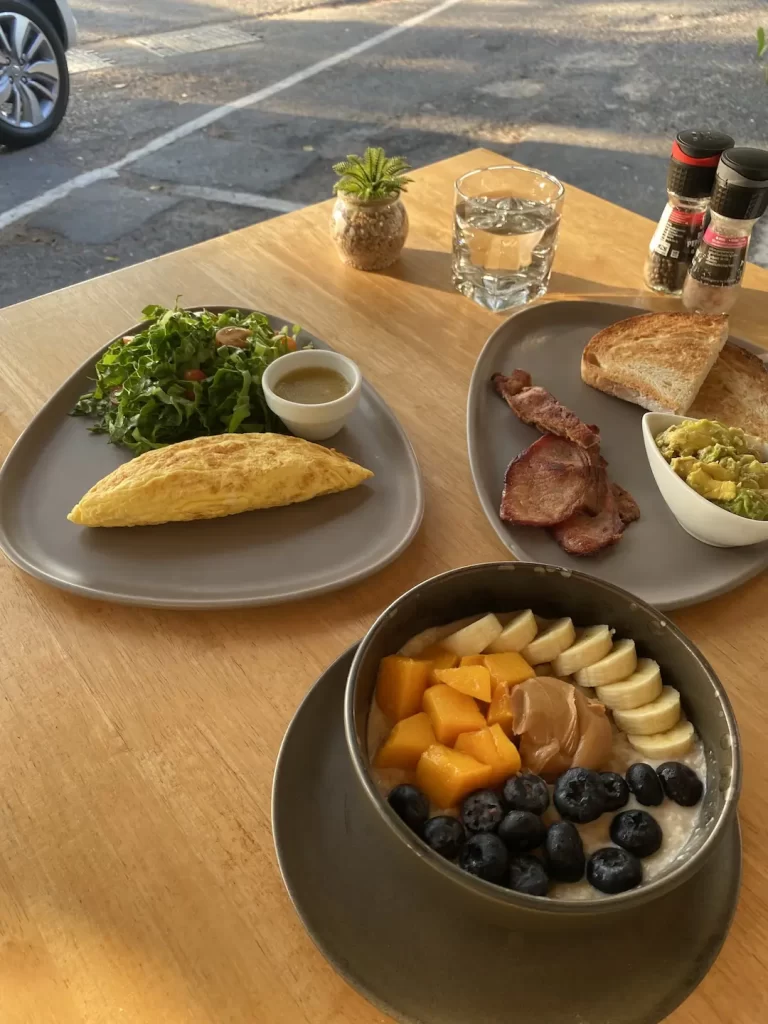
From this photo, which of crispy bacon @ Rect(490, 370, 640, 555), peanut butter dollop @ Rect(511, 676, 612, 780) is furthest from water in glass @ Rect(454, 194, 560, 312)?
peanut butter dollop @ Rect(511, 676, 612, 780)

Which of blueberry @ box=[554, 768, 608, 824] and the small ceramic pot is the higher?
the small ceramic pot

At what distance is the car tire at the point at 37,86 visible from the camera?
3.75 m

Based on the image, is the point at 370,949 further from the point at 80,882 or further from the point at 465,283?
the point at 465,283

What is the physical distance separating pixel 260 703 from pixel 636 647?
0.42 metres

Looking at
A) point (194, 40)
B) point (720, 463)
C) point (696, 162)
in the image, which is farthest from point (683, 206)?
point (194, 40)

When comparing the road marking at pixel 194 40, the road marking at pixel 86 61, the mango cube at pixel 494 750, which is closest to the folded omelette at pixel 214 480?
the mango cube at pixel 494 750

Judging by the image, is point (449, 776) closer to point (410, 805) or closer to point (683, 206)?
point (410, 805)

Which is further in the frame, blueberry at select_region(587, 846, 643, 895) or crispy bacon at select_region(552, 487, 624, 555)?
crispy bacon at select_region(552, 487, 624, 555)

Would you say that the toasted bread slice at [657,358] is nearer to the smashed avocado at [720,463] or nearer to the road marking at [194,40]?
the smashed avocado at [720,463]

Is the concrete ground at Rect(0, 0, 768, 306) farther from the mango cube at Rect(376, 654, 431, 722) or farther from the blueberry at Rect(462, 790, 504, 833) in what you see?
the blueberry at Rect(462, 790, 504, 833)

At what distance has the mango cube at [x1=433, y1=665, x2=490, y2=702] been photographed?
80 cm

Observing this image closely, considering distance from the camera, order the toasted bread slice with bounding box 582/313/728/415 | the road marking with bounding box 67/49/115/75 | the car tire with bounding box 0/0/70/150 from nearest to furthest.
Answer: the toasted bread slice with bounding box 582/313/728/415
the car tire with bounding box 0/0/70/150
the road marking with bounding box 67/49/115/75

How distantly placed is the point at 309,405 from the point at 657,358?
1.94 ft

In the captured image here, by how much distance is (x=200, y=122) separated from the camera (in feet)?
14.5
